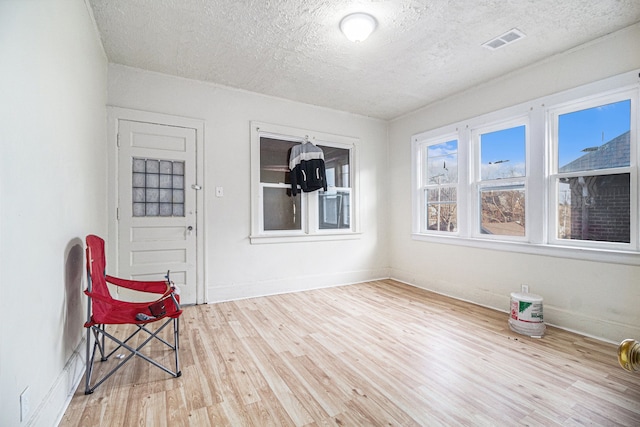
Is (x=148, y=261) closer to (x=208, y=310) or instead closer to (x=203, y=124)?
(x=208, y=310)

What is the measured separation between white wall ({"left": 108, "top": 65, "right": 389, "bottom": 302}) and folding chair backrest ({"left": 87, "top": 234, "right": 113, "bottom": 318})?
145cm

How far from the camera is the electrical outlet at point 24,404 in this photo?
4.05ft

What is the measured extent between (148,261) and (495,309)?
4014mm

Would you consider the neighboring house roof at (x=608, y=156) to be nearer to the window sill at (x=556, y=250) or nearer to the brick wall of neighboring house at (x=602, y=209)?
the brick wall of neighboring house at (x=602, y=209)

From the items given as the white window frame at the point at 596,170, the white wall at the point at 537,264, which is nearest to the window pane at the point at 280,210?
the white wall at the point at 537,264

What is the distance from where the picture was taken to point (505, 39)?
106 inches

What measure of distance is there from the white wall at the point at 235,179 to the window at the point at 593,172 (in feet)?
8.85

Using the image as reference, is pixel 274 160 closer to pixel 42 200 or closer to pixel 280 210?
pixel 280 210

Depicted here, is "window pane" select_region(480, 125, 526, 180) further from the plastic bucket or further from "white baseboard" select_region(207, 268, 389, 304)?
"white baseboard" select_region(207, 268, 389, 304)

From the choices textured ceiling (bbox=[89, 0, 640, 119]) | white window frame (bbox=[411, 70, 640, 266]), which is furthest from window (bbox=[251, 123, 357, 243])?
white window frame (bbox=[411, 70, 640, 266])

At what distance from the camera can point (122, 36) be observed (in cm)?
269

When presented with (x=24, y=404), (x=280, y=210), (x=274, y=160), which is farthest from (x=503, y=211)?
(x=24, y=404)

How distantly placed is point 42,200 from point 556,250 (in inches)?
159

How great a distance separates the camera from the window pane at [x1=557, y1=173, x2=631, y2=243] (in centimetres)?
262
